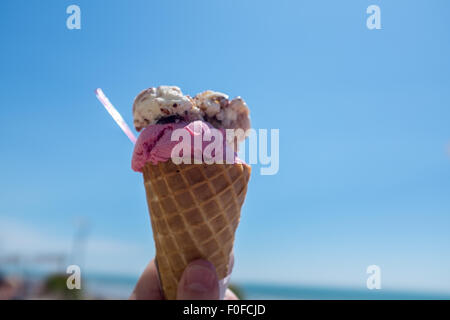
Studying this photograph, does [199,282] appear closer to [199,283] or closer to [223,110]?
[199,283]

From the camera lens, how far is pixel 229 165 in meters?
1.72

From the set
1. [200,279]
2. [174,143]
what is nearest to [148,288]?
[200,279]

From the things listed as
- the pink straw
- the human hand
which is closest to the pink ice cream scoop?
the pink straw

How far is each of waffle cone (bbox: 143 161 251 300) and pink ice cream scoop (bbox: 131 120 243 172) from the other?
5 centimetres

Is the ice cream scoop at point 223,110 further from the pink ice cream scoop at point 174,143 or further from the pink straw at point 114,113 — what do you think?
the pink straw at point 114,113

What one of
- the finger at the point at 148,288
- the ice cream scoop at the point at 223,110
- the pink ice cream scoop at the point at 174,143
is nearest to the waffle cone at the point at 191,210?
the pink ice cream scoop at the point at 174,143

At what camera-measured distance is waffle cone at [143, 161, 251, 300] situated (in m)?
1.67

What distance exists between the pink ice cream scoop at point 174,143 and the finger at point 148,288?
84 cm

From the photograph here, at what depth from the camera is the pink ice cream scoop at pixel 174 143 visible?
1649 mm

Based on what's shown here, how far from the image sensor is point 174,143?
1.65 meters

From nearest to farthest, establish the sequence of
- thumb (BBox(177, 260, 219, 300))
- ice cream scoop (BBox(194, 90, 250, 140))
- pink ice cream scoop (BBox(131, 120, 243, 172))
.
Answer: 1. thumb (BBox(177, 260, 219, 300))
2. pink ice cream scoop (BBox(131, 120, 243, 172))
3. ice cream scoop (BBox(194, 90, 250, 140))

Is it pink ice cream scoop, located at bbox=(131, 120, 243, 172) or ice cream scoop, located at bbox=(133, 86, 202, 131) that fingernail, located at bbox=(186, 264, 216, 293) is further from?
ice cream scoop, located at bbox=(133, 86, 202, 131)
